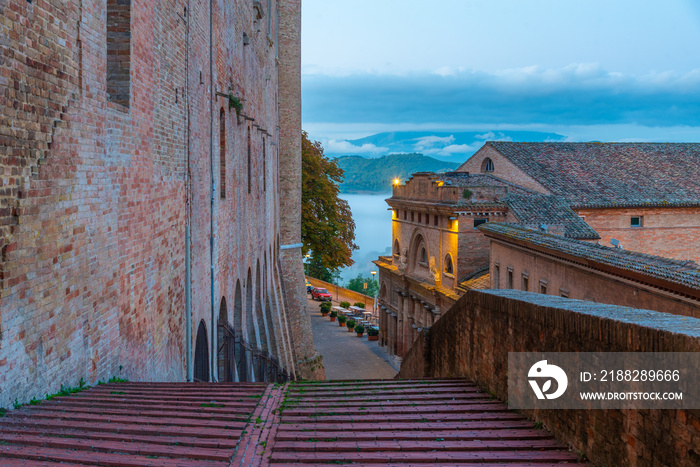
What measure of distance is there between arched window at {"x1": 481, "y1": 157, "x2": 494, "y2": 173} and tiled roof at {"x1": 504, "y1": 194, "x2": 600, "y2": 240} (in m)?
6.65

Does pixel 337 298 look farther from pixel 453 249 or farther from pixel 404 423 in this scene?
pixel 404 423

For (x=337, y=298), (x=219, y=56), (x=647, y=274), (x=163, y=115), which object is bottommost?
(x=337, y=298)

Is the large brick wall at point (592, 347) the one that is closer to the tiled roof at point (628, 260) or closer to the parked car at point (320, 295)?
the tiled roof at point (628, 260)

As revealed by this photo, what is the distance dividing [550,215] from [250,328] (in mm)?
12412

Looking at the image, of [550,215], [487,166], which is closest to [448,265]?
[550,215]

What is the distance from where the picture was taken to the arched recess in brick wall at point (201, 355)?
11.1 metres

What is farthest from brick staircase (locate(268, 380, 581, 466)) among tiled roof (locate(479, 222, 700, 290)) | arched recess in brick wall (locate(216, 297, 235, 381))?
arched recess in brick wall (locate(216, 297, 235, 381))

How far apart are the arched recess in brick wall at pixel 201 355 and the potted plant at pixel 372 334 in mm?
24536

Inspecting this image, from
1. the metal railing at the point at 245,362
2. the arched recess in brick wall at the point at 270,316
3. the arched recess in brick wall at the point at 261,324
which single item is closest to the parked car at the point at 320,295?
the arched recess in brick wall at the point at 270,316

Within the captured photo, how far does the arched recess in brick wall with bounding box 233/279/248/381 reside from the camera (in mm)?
14766

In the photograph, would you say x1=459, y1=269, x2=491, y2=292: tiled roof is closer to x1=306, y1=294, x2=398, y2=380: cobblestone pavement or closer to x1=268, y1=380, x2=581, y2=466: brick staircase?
x1=306, y1=294, x2=398, y2=380: cobblestone pavement

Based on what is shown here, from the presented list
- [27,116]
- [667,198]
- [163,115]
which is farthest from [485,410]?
[667,198]

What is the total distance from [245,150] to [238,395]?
1089 centimetres

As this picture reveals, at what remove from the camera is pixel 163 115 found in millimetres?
8875
